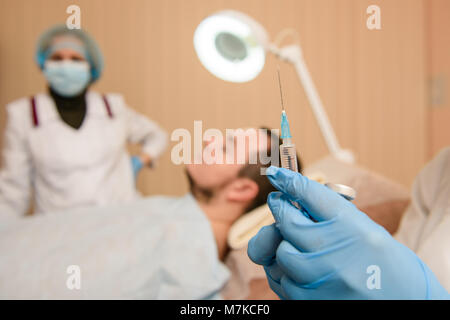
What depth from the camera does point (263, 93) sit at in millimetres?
558

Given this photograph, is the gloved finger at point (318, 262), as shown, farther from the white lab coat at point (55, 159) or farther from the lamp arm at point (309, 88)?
the white lab coat at point (55, 159)

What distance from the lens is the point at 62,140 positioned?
1249 millimetres

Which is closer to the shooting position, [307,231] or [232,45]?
[307,231]

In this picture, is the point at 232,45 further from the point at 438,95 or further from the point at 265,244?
the point at 438,95

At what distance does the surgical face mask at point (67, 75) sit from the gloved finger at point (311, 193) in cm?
108

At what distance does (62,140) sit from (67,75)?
27 centimetres

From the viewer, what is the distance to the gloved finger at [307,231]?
14.3 inches

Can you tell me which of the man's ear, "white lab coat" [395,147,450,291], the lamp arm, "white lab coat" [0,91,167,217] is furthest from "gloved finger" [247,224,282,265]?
"white lab coat" [0,91,167,217]

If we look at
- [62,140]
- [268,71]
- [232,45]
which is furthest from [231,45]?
[62,140]

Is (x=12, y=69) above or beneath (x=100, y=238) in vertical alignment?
above

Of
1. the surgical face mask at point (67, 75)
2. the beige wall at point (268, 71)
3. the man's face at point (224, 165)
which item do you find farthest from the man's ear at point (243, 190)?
the surgical face mask at point (67, 75)
